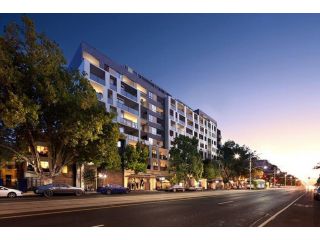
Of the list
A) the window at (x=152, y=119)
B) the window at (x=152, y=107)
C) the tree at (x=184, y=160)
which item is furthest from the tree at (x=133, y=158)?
the window at (x=152, y=107)

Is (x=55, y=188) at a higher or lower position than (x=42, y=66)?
lower

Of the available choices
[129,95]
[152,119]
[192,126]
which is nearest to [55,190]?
[129,95]

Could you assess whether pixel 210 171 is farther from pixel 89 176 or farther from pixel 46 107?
pixel 46 107

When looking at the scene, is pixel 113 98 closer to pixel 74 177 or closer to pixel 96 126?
pixel 74 177

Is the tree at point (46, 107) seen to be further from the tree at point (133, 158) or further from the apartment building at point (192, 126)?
the apartment building at point (192, 126)

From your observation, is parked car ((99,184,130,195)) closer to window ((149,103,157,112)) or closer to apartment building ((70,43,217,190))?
apartment building ((70,43,217,190))

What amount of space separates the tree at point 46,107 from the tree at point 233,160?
232ft

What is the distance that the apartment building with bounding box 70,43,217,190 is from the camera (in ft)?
204

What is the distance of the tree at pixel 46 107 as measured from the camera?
32.4 metres

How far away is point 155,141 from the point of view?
8150cm

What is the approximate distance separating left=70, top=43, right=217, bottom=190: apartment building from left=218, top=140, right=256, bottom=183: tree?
13.1 m

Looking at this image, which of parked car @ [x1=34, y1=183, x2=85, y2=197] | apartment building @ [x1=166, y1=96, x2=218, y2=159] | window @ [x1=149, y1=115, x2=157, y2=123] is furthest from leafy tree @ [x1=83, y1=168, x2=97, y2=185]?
apartment building @ [x1=166, y1=96, x2=218, y2=159]

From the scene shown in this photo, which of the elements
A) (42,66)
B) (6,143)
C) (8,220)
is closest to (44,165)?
(6,143)

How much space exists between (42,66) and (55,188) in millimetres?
12661
